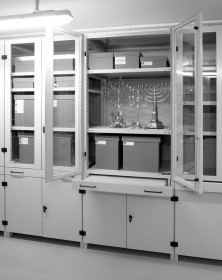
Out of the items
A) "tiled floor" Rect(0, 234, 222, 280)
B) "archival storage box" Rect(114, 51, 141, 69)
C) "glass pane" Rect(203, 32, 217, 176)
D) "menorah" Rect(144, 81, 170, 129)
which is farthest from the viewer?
"menorah" Rect(144, 81, 170, 129)

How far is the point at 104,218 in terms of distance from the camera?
354 centimetres

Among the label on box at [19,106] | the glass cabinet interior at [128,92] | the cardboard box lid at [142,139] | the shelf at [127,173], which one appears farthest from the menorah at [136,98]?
the label on box at [19,106]

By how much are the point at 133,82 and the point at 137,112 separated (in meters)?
0.36

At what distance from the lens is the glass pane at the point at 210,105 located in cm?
316

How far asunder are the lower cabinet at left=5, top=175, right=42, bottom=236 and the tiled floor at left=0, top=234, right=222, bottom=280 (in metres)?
0.19

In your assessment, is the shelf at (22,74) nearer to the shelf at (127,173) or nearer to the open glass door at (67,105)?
the open glass door at (67,105)

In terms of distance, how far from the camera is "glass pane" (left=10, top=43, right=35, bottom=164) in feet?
12.4

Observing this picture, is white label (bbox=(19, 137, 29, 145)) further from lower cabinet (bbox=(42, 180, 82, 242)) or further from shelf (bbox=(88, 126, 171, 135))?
shelf (bbox=(88, 126, 171, 135))

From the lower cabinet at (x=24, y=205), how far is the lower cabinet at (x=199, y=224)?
1.54m

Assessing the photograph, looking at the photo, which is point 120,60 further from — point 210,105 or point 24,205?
point 24,205

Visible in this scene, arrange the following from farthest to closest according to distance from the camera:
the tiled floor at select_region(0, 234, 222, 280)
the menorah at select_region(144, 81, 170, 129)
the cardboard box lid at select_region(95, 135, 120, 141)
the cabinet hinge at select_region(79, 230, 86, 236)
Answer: the menorah at select_region(144, 81, 170, 129), the cabinet hinge at select_region(79, 230, 86, 236), the cardboard box lid at select_region(95, 135, 120, 141), the tiled floor at select_region(0, 234, 222, 280)

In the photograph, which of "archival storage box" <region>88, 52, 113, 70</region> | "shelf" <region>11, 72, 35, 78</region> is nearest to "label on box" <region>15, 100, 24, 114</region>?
"shelf" <region>11, 72, 35, 78</region>

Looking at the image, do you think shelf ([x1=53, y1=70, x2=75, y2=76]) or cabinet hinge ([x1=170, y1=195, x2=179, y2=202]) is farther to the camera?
shelf ([x1=53, y1=70, x2=75, y2=76])

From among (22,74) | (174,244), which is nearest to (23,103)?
(22,74)
